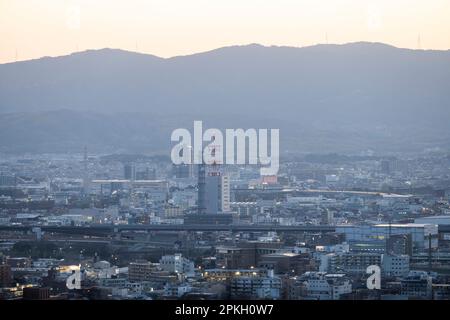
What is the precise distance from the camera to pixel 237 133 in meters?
28.8

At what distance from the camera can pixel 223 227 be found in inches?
805

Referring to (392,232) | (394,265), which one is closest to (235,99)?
(392,232)

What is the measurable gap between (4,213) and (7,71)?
204 inches

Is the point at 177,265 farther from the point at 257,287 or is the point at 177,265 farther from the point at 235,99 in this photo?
the point at 235,99

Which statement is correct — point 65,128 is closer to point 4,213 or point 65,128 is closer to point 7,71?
point 7,71

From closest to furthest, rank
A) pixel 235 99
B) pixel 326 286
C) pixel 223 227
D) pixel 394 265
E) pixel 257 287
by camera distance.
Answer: pixel 257 287, pixel 326 286, pixel 394 265, pixel 223 227, pixel 235 99

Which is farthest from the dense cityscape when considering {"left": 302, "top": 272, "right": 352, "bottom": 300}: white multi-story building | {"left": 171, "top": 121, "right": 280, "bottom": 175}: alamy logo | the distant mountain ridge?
the distant mountain ridge

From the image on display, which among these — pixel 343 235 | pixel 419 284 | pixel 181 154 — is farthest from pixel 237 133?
pixel 419 284

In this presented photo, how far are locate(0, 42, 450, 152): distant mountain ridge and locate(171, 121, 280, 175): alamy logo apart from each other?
0.52m

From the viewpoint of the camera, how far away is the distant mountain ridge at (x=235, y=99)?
31.4m

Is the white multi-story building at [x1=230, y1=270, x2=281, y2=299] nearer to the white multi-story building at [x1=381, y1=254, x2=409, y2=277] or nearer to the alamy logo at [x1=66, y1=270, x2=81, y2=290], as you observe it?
the alamy logo at [x1=66, y1=270, x2=81, y2=290]

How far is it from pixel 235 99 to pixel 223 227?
18.4 meters
